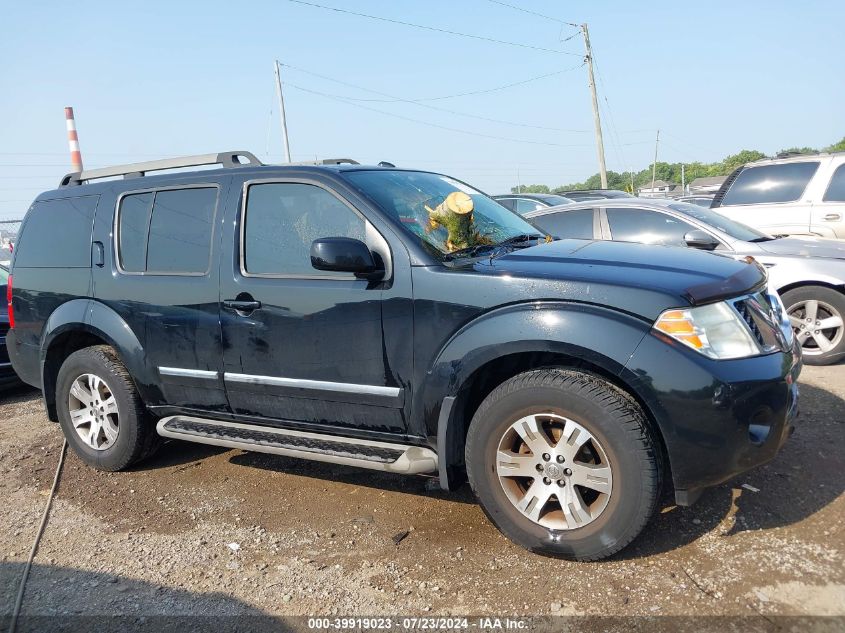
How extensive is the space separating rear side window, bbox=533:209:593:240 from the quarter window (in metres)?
3.58

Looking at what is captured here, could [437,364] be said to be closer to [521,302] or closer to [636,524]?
[521,302]

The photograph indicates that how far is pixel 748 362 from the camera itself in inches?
109

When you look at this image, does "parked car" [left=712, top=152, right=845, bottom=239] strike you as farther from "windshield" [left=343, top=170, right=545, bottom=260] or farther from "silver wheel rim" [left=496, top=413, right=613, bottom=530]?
"silver wheel rim" [left=496, top=413, right=613, bottom=530]

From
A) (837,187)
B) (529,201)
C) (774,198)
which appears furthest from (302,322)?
(529,201)

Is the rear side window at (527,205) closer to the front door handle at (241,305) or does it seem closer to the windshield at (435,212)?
the windshield at (435,212)

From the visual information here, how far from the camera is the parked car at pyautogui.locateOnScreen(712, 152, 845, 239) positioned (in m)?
7.22

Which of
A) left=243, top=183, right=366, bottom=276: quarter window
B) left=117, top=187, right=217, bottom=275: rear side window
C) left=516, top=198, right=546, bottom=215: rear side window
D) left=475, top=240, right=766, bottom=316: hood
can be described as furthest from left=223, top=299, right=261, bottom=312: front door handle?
left=516, top=198, right=546, bottom=215: rear side window

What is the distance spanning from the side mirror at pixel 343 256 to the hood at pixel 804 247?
428 centimetres

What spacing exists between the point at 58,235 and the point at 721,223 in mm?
5530

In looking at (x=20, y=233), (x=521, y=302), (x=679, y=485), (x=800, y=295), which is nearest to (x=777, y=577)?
(x=679, y=485)

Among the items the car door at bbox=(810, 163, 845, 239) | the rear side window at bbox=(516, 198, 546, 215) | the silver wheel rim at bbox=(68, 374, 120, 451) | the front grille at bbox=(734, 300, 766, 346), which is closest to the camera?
the front grille at bbox=(734, 300, 766, 346)

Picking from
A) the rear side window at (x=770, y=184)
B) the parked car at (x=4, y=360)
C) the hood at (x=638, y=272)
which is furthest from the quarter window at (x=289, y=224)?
the rear side window at (x=770, y=184)

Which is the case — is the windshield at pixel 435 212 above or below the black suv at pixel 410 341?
above

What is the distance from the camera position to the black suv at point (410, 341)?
2.78 m
